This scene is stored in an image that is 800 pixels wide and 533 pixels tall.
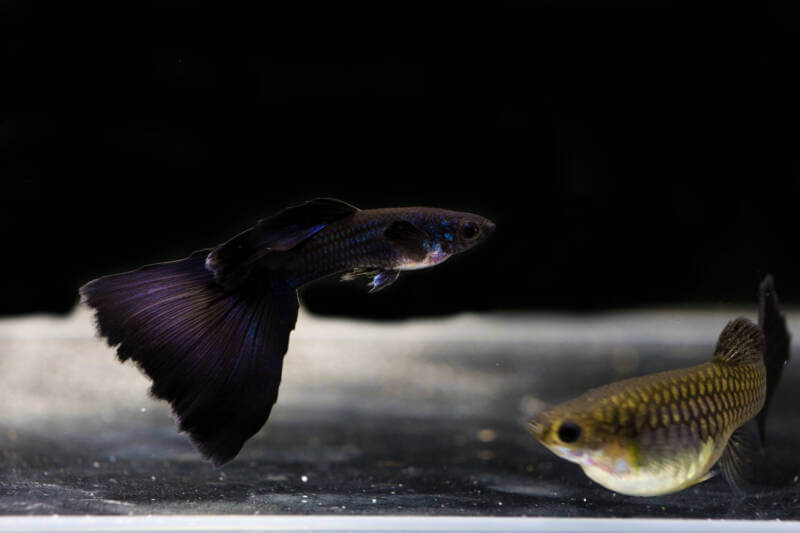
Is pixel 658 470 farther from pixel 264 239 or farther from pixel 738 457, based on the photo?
pixel 264 239

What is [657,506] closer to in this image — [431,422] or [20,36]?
[431,422]

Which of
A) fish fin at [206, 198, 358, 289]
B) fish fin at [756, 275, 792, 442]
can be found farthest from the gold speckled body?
fish fin at [206, 198, 358, 289]

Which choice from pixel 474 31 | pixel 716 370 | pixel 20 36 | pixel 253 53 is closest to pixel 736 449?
pixel 716 370

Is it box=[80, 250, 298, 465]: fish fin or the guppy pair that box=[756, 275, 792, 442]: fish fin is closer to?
the guppy pair

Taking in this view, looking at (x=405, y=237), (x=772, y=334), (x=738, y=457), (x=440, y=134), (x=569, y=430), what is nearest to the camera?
(x=569, y=430)

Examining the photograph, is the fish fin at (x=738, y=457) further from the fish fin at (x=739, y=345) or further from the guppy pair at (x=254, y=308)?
the fish fin at (x=739, y=345)

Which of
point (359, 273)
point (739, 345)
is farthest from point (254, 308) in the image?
point (739, 345)
